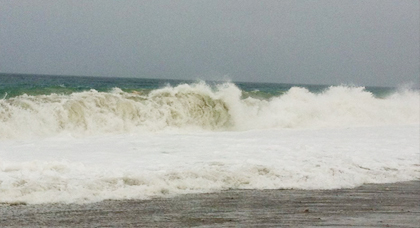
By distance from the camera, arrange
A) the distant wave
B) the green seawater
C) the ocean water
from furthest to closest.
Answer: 1. the green seawater
2. the distant wave
3. the ocean water

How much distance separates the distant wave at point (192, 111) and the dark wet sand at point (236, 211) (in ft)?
26.6

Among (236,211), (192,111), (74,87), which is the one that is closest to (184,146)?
(236,211)

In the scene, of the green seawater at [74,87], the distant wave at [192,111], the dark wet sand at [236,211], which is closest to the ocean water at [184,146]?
the distant wave at [192,111]

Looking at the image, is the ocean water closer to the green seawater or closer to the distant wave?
the distant wave

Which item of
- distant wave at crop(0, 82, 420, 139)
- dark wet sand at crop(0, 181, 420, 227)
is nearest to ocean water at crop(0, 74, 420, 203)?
distant wave at crop(0, 82, 420, 139)

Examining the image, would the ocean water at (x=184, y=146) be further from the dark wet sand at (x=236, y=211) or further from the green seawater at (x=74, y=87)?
the green seawater at (x=74, y=87)

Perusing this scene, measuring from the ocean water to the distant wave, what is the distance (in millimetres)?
43

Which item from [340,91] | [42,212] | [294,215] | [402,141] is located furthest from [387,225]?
[340,91]

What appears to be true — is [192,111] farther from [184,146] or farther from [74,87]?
[74,87]

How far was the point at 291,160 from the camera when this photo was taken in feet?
28.0

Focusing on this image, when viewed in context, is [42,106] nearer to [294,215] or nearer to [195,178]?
[195,178]

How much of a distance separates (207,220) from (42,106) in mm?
10292

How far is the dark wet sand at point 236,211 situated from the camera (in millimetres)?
4797

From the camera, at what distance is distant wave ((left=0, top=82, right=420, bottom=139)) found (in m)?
13.6
